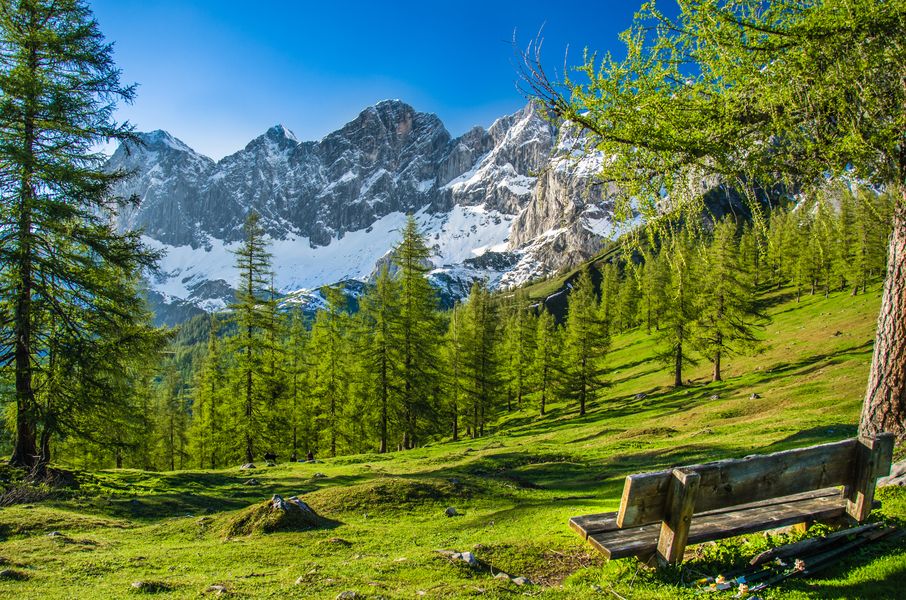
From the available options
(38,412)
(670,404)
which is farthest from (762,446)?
(38,412)

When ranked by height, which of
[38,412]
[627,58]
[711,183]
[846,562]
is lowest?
[846,562]

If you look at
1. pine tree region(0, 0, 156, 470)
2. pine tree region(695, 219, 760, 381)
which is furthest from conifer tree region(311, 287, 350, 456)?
pine tree region(695, 219, 760, 381)

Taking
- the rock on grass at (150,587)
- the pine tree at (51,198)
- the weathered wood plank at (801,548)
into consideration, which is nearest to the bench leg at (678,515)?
the weathered wood plank at (801,548)

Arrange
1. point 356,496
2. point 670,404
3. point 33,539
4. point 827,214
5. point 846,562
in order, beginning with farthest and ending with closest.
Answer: point 670,404
point 356,496
point 33,539
point 827,214
point 846,562

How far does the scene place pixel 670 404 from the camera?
3638 cm

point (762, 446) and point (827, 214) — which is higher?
point (827, 214)

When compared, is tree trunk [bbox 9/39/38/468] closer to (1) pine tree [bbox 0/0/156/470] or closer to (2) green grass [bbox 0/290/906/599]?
(1) pine tree [bbox 0/0/156/470]

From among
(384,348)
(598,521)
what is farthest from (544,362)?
(598,521)

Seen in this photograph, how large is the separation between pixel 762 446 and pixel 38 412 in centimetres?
2413

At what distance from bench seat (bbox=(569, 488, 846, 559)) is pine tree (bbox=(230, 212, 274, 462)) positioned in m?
27.3

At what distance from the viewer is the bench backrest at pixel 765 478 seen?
5238mm

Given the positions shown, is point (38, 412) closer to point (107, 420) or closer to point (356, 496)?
point (107, 420)

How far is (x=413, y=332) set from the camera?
33.2 meters

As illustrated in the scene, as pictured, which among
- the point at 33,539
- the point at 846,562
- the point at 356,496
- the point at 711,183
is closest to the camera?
the point at 846,562
